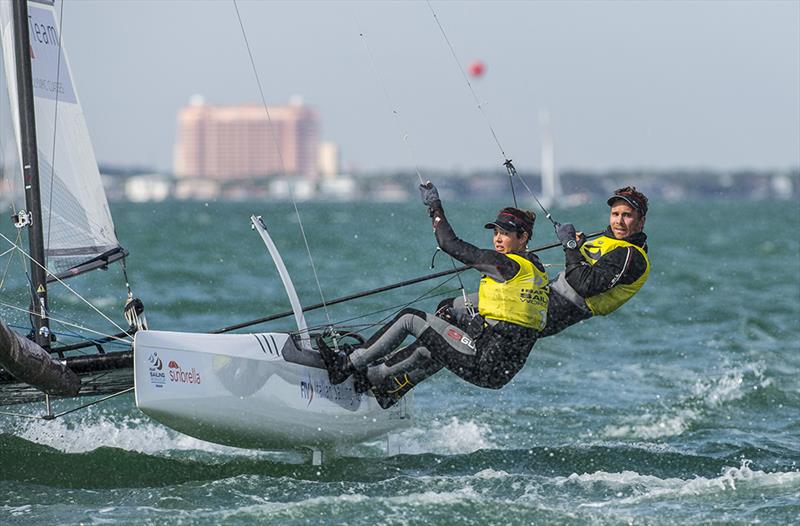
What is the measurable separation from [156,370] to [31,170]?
128 cm

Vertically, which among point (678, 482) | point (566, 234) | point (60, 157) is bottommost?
point (678, 482)

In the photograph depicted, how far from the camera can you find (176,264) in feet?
64.8

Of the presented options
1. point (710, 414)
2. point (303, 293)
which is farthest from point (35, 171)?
point (303, 293)

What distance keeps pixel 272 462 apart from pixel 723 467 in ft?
7.40

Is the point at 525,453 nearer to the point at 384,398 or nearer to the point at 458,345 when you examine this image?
the point at 384,398

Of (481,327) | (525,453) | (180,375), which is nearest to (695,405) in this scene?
(525,453)

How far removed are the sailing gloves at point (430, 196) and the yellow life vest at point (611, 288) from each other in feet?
2.58

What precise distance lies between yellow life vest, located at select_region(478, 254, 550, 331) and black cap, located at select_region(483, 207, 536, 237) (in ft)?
0.42

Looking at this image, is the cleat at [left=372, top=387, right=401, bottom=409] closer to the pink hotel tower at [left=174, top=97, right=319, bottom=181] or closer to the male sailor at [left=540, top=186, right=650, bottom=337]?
the male sailor at [left=540, top=186, right=650, bottom=337]

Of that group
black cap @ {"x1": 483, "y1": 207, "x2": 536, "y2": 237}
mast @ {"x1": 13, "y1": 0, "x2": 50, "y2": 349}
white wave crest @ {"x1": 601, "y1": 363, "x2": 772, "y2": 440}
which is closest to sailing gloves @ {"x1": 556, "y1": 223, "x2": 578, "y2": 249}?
black cap @ {"x1": 483, "y1": 207, "x2": 536, "y2": 237}

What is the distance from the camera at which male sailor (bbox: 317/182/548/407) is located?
5.90 meters

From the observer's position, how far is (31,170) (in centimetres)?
633

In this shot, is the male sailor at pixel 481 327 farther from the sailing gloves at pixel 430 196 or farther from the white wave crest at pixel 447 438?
the white wave crest at pixel 447 438

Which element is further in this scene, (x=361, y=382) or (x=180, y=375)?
(x=361, y=382)
